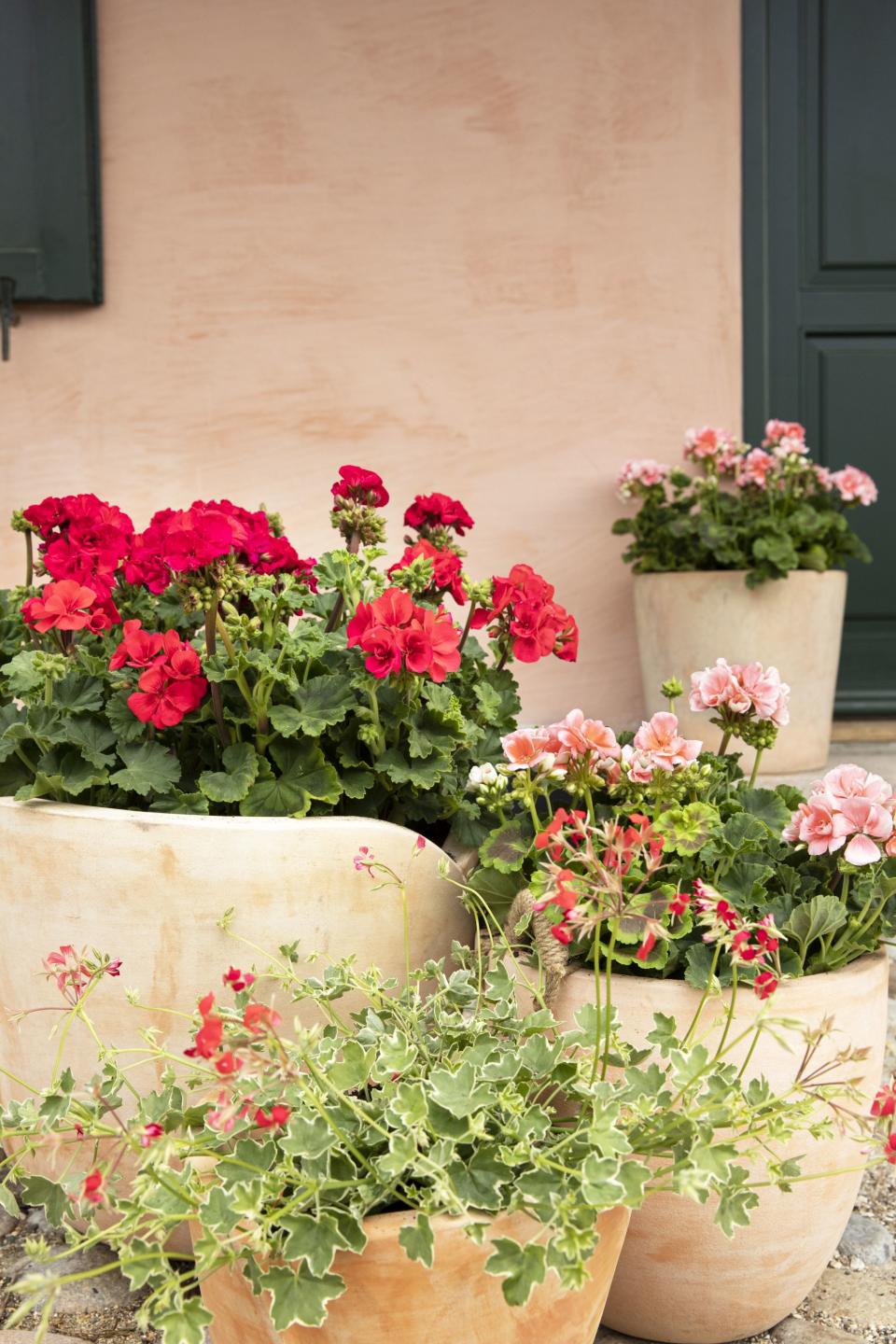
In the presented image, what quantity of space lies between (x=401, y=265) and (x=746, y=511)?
1.05 metres

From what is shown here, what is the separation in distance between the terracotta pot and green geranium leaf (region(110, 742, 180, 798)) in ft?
1.61

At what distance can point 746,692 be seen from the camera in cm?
116

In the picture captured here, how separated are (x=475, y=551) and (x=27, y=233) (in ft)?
4.28

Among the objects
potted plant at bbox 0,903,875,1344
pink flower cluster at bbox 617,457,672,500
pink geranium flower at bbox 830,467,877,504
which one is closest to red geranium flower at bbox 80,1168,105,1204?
potted plant at bbox 0,903,875,1344

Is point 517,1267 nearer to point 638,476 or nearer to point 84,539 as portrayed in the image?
point 84,539

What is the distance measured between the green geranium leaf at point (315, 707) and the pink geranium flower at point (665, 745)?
31 cm

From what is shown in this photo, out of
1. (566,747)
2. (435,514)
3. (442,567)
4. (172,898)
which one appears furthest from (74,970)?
(435,514)


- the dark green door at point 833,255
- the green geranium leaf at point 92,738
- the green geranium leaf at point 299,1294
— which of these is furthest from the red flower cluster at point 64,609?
the dark green door at point 833,255

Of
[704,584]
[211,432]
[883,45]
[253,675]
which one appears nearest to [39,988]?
[253,675]

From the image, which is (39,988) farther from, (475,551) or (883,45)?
(883,45)

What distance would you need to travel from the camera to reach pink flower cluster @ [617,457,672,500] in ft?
9.30

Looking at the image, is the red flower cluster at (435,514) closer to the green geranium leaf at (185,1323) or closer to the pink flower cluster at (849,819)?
the pink flower cluster at (849,819)

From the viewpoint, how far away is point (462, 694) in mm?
1418

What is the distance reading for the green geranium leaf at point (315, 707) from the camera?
47.6 inches
